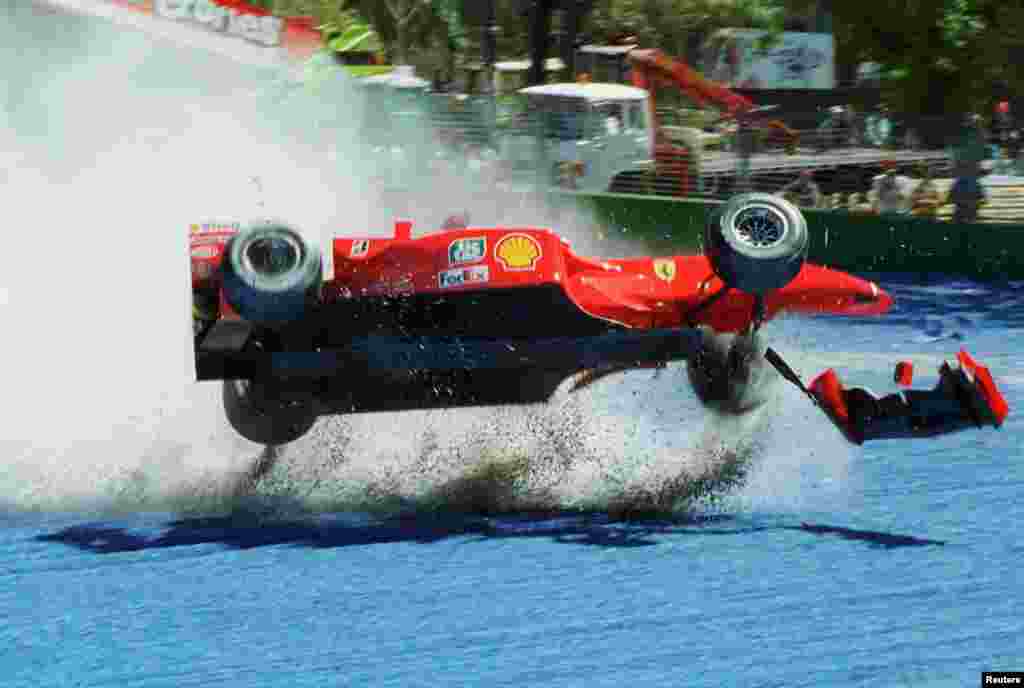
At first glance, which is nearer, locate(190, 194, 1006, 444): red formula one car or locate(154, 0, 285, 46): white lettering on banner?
locate(190, 194, 1006, 444): red formula one car

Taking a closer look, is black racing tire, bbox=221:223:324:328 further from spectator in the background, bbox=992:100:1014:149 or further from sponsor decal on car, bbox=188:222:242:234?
spectator in the background, bbox=992:100:1014:149

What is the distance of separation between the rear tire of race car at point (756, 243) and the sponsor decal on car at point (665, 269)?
23.1 inches

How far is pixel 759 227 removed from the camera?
688 centimetres

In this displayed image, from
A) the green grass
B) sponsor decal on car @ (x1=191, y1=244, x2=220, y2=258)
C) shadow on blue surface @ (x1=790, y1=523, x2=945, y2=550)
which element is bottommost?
shadow on blue surface @ (x1=790, y1=523, x2=945, y2=550)

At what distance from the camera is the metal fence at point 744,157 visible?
55.9 ft


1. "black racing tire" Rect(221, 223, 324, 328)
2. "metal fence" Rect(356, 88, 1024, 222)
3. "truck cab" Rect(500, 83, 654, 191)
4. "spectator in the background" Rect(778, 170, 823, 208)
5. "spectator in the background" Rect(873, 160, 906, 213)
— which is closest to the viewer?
"black racing tire" Rect(221, 223, 324, 328)

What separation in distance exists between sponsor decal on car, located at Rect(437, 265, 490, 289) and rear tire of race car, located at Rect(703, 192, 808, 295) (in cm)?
103

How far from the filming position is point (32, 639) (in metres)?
5.59

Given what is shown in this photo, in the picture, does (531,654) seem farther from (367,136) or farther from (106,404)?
(367,136)

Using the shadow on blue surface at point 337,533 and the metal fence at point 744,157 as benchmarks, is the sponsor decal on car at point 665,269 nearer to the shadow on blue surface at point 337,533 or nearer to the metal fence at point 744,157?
the shadow on blue surface at point 337,533

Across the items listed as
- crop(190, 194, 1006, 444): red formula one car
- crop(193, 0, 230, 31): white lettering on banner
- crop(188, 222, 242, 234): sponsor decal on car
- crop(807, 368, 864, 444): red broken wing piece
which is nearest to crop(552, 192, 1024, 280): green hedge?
crop(193, 0, 230, 31): white lettering on banner

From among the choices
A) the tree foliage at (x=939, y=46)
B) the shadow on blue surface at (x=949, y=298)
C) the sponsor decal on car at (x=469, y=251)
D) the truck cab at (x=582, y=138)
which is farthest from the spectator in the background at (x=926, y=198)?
the sponsor decal on car at (x=469, y=251)

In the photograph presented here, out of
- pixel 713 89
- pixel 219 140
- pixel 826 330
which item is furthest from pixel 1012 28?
pixel 713 89

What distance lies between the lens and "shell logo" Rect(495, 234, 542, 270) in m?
7.16
